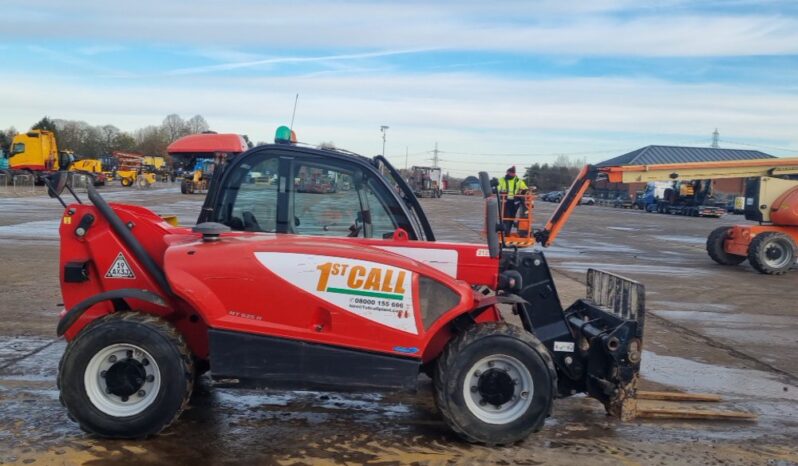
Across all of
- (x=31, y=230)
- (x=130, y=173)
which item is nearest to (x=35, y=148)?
(x=31, y=230)

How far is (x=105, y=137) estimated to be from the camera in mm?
86812

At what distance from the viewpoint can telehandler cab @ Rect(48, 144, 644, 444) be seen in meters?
4.41

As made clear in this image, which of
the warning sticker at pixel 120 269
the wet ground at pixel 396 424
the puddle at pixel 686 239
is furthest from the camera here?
the puddle at pixel 686 239

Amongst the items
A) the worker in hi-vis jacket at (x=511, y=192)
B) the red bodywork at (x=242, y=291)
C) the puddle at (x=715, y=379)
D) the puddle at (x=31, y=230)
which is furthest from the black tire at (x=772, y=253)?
the puddle at (x=31, y=230)

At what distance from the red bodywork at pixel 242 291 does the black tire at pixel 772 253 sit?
13.0 meters

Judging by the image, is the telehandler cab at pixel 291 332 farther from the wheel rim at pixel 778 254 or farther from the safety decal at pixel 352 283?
the wheel rim at pixel 778 254

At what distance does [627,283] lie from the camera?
5203 millimetres

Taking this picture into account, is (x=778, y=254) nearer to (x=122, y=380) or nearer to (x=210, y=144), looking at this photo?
(x=210, y=144)

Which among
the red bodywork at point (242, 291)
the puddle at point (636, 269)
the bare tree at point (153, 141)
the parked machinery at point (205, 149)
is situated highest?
the bare tree at point (153, 141)

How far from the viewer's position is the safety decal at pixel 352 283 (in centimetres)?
441

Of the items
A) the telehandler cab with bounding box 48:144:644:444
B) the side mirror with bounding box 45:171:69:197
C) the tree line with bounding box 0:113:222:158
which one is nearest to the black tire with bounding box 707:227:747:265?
the telehandler cab with bounding box 48:144:644:444

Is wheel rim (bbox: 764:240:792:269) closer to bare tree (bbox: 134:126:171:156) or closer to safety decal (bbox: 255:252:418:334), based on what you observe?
safety decal (bbox: 255:252:418:334)

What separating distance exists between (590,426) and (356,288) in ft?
6.99

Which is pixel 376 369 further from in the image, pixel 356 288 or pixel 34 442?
pixel 34 442
